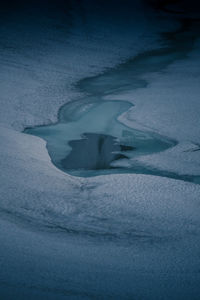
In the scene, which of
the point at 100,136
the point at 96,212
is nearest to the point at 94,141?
the point at 100,136

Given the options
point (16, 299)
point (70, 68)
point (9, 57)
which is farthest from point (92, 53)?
point (16, 299)

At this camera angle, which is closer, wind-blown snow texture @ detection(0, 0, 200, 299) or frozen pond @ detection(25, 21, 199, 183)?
wind-blown snow texture @ detection(0, 0, 200, 299)

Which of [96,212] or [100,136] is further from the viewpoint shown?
[100,136]

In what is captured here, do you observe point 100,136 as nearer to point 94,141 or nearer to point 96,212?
point 94,141

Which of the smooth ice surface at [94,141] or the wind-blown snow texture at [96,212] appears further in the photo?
the smooth ice surface at [94,141]

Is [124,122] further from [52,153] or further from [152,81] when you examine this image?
[152,81]

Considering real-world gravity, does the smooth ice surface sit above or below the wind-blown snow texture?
below

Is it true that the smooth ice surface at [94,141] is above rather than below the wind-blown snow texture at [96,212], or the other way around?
below

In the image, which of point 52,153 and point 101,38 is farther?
point 101,38
